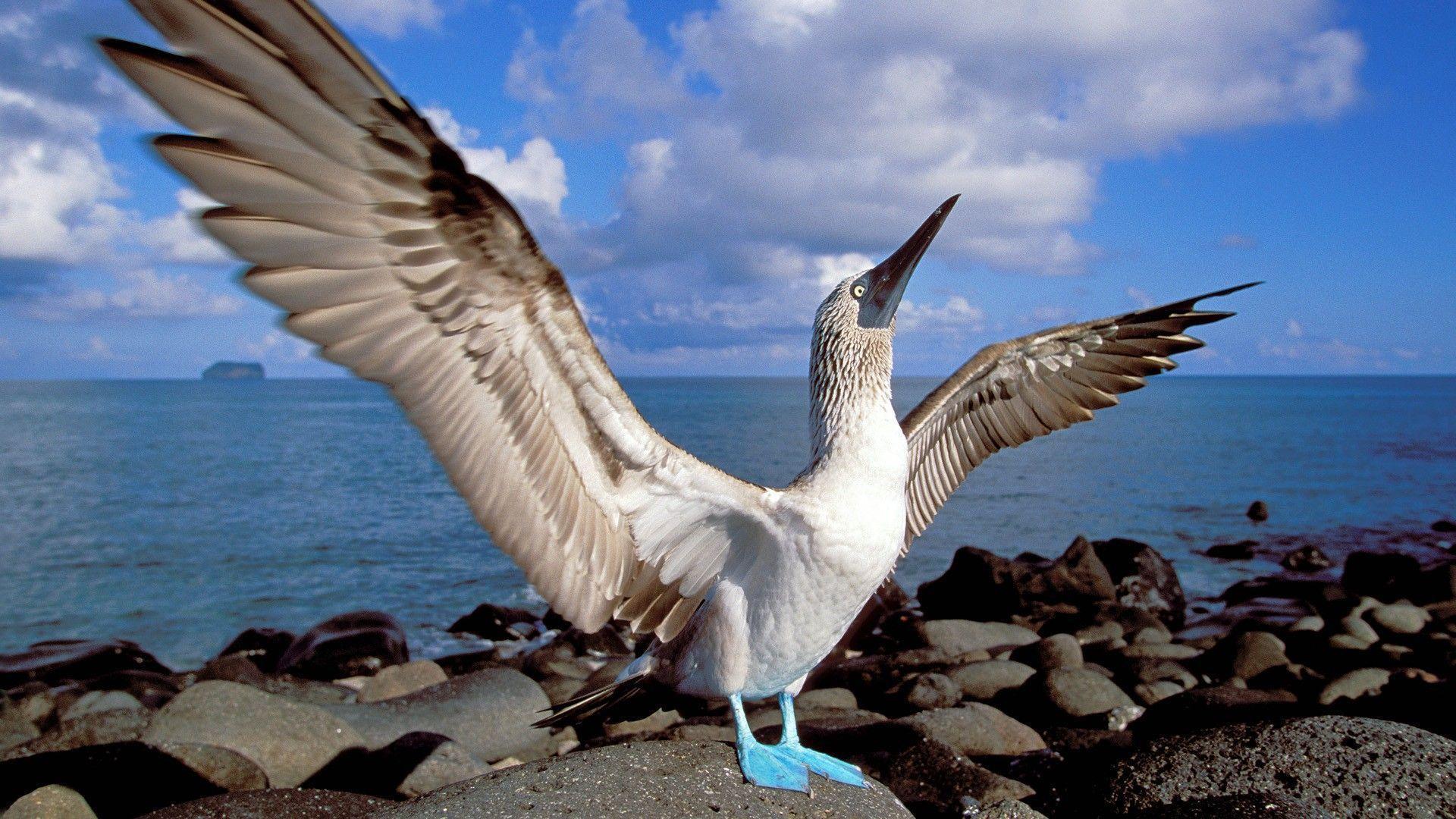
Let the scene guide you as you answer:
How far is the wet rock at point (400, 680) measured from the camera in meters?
9.04

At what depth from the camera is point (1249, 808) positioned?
12.7ft


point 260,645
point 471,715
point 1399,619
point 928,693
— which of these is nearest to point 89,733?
point 471,715

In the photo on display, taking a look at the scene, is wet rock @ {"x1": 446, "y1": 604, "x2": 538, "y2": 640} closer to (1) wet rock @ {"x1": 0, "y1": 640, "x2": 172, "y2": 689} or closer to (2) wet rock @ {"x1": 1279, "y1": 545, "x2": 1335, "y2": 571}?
(1) wet rock @ {"x1": 0, "y1": 640, "x2": 172, "y2": 689}

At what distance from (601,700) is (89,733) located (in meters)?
4.24

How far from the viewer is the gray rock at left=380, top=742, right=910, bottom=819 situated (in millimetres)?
3533

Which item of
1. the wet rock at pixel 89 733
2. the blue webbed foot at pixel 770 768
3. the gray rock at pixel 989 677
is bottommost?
the gray rock at pixel 989 677

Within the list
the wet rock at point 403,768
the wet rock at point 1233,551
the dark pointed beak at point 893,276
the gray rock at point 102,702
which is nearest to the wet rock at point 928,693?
the wet rock at point 403,768

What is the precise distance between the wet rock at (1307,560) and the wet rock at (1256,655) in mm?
Result: 10803

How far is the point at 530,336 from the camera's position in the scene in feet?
11.0

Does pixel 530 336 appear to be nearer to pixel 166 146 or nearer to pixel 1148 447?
pixel 166 146

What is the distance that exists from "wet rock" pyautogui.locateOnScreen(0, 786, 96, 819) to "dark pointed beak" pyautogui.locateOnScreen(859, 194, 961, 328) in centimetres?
448

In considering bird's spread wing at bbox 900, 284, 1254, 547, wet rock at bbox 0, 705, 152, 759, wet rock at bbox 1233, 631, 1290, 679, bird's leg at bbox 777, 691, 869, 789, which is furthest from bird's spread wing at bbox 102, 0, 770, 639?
wet rock at bbox 1233, 631, 1290, 679

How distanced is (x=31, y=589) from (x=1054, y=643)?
691 inches

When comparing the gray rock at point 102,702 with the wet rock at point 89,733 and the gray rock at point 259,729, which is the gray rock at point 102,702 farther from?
the gray rock at point 259,729
